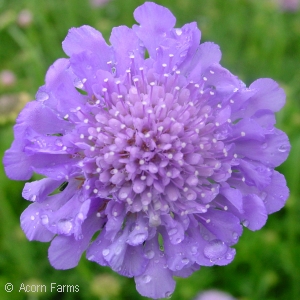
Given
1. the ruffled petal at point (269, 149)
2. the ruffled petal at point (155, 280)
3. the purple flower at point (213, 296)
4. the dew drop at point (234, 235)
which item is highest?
the ruffled petal at point (269, 149)

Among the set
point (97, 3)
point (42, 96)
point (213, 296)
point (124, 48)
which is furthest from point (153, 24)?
point (97, 3)

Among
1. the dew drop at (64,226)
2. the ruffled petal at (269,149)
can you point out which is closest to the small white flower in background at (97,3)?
the ruffled petal at (269,149)

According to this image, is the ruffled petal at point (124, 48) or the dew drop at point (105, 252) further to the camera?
the ruffled petal at point (124, 48)

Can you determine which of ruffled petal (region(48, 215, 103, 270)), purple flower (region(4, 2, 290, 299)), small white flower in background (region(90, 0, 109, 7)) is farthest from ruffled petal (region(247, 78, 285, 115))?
small white flower in background (region(90, 0, 109, 7))

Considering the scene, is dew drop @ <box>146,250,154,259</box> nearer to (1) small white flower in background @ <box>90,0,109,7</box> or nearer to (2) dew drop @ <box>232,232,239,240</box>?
(2) dew drop @ <box>232,232,239,240</box>

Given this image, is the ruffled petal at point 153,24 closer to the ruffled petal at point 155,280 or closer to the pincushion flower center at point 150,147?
the pincushion flower center at point 150,147

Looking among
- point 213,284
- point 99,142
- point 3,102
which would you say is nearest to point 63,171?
point 99,142

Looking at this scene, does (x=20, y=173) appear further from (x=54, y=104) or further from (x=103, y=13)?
(x=103, y=13)

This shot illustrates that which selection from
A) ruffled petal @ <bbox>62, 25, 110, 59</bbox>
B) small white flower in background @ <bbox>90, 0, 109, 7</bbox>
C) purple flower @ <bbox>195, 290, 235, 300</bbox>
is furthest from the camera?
small white flower in background @ <bbox>90, 0, 109, 7</bbox>

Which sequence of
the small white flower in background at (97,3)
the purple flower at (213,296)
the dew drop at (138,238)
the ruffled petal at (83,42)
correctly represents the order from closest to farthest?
the dew drop at (138,238)
the ruffled petal at (83,42)
the purple flower at (213,296)
the small white flower in background at (97,3)
